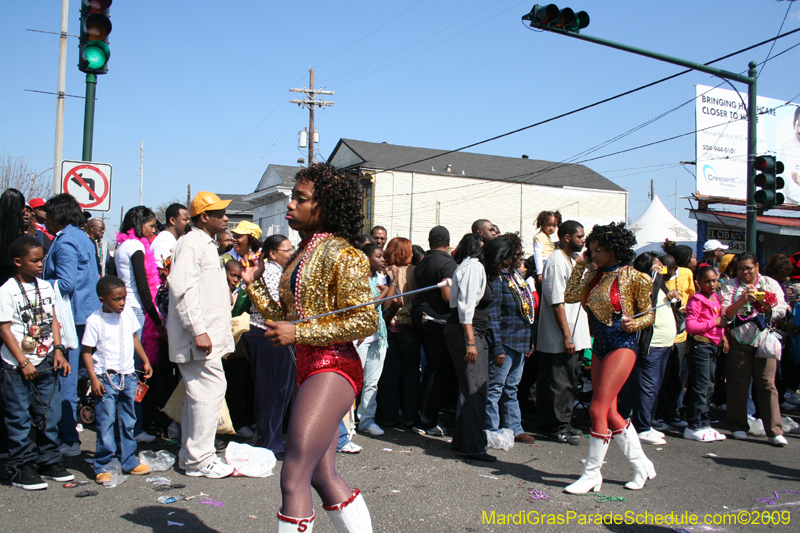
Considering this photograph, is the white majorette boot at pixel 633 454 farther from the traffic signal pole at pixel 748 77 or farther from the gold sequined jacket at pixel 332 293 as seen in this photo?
the traffic signal pole at pixel 748 77

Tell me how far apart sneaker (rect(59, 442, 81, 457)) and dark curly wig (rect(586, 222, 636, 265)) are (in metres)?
4.84

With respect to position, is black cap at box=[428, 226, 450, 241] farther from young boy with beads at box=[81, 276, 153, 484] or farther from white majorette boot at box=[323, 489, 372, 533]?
white majorette boot at box=[323, 489, 372, 533]

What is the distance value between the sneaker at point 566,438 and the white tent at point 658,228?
1945cm

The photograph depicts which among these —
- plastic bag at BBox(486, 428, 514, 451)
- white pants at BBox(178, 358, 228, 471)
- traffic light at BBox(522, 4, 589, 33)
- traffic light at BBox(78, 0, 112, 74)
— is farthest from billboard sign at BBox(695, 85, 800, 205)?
white pants at BBox(178, 358, 228, 471)

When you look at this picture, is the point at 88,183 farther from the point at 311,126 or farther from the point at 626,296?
A: the point at 311,126

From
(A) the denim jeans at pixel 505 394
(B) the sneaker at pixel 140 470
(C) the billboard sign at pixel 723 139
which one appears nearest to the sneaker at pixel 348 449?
(A) the denim jeans at pixel 505 394

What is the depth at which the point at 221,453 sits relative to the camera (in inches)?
224

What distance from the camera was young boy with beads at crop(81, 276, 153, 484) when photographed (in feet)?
15.5

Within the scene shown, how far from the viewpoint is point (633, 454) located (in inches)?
191

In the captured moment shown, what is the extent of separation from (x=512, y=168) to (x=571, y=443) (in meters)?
37.6

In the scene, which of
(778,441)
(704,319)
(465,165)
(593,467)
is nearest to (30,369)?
(593,467)

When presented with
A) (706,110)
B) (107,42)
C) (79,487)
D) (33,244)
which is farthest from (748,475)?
(706,110)

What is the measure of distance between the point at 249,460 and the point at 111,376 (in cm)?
129

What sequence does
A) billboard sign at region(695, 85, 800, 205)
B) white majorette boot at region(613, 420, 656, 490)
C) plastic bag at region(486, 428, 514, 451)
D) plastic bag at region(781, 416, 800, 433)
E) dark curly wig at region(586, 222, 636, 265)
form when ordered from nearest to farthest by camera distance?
white majorette boot at region(613, 420, 656, 490) < dark curly wig at region(586, 222, 636, 265) < plastic bag at region(486, 428, 514, 451) < plastic bag at region(781, 416, 800, 433) < billboard sign at region(695, 85, 800, 205)
